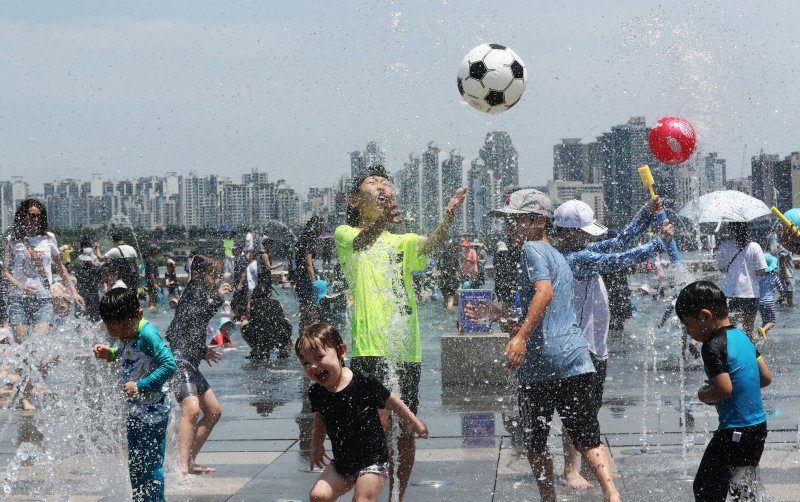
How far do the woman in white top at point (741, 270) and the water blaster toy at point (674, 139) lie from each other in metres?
1.02

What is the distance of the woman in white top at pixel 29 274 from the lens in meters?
8.80

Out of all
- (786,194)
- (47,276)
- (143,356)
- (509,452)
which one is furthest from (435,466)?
(786,194)

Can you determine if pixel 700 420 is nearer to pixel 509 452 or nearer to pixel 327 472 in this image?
pixel 509 452

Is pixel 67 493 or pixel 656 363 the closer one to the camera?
pixel 67 493

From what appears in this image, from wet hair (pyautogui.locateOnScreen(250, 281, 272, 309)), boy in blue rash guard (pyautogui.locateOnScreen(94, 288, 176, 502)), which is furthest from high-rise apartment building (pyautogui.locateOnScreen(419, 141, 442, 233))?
boy in blue rash guard (pyautogui.locateOnScreen(94, 288, 176, 502))

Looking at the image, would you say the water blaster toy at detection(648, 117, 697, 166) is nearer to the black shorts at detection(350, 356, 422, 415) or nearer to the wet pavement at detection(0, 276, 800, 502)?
the wet pavement at detection(0, 276, 800, 502)

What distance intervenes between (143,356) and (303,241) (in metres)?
8.06

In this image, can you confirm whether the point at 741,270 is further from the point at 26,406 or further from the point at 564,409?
the point at 26,406

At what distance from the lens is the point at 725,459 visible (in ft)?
13.4

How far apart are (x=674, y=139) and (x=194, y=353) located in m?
→ 4.46

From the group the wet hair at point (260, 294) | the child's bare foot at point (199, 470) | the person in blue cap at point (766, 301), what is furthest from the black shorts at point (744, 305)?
the wet hair at point (260, 294)

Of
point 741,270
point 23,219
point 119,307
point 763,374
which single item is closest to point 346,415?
point 119,307

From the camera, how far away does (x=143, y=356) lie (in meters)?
4.97

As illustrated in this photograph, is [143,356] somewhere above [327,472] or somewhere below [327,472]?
above
